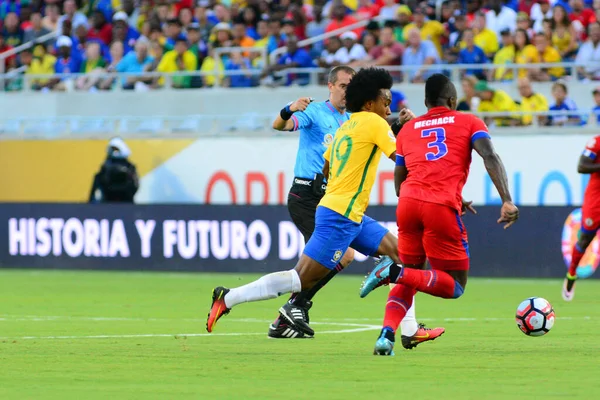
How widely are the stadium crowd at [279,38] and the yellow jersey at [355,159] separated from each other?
1236cm

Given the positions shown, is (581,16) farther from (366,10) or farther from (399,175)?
(399,175)

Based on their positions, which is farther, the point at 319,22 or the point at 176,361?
the point at 319,22

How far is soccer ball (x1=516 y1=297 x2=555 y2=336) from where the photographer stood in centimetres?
1105

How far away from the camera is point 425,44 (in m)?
24.5

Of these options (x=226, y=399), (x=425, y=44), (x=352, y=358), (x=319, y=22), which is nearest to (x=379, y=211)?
(x=425, y=44)

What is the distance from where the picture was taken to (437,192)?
32.1 feet

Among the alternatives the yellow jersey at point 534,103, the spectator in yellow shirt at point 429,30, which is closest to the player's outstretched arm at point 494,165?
the yellow jersey at point 534,103

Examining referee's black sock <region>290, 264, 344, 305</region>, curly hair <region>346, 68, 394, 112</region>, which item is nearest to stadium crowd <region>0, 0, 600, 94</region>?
referee's black sock <region>290, 264, 344, 305</region>

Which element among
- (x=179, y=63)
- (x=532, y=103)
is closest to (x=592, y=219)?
(x=532, y=103)

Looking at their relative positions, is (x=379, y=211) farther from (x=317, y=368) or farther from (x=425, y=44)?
(x=317, y=368)

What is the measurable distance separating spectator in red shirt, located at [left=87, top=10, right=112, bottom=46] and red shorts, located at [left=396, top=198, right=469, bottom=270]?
66.0 ft

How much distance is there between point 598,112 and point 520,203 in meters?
2.20

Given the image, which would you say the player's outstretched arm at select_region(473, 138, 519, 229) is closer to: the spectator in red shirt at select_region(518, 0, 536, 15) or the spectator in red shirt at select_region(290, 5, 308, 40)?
the spectator in red shirt at select_region(518, 0, 536, 15)

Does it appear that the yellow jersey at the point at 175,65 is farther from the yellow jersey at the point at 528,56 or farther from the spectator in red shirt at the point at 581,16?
the spectator in red shirt at the point at 581,16
